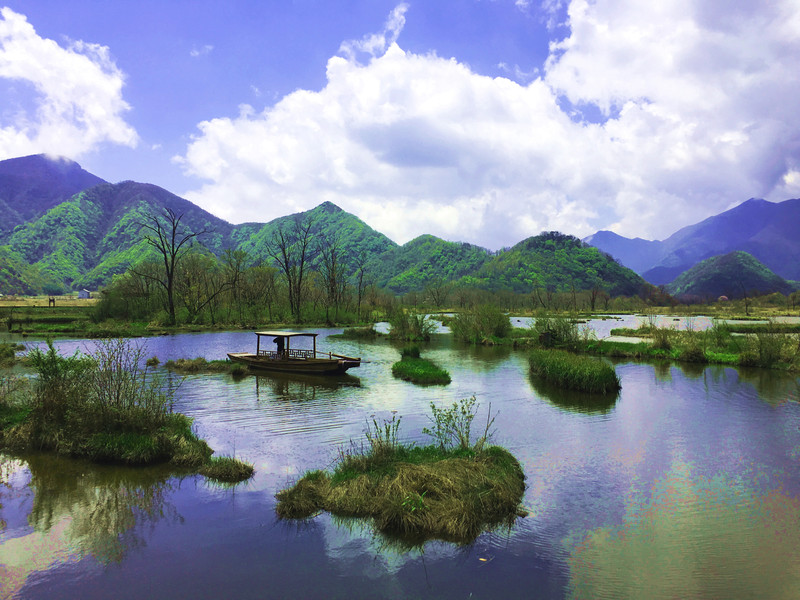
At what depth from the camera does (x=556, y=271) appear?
169 m

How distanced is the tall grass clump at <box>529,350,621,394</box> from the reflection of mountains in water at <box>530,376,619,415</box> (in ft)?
1.50

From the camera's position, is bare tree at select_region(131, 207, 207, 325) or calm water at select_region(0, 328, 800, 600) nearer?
calm water at select_region(0, 328, 800, 600)

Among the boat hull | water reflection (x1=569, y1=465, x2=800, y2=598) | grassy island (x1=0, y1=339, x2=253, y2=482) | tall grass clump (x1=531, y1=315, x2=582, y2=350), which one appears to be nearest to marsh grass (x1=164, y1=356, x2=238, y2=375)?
the boat hull

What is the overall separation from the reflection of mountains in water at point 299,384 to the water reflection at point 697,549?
1517cm

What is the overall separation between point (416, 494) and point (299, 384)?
16.7m

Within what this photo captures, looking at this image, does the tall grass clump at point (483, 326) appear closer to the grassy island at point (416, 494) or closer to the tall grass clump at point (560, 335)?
the tall grass clump at point (560, 335)

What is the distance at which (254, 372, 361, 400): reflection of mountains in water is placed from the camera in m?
22.3

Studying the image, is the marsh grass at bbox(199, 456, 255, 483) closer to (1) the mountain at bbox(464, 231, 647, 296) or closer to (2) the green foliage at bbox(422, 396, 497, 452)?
(2) the green foliage at bbox(422, 396, 497, 452)

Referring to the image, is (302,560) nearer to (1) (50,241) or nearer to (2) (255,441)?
(2) (255,441)

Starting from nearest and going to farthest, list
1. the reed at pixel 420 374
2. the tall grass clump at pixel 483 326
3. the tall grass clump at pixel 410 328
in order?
the reed at pixel 420 374 < the tall grass clump at pixel 483 326 < the tall grass clump at pixel 410 328

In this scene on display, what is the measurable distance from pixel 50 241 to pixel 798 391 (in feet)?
717

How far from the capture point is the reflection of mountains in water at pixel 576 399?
65.9ft

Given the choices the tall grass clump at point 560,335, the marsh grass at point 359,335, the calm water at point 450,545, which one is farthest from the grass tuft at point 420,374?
the marsh grass at point 359,335

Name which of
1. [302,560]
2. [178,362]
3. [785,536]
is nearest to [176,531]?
[302,560]
